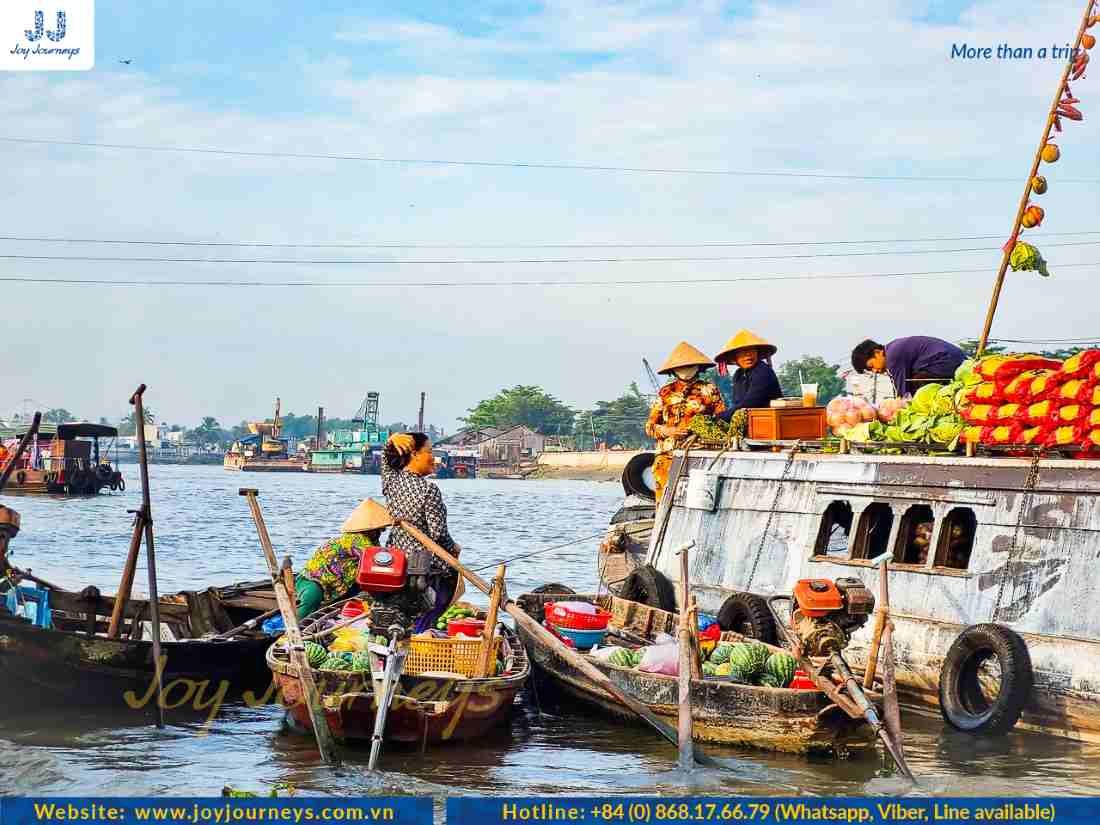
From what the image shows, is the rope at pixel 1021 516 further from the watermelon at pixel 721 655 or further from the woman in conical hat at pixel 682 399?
the woman in conical hat at pixel 682 399

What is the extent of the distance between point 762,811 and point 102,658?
7.92m

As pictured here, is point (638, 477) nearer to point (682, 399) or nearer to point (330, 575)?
point (682, 399)

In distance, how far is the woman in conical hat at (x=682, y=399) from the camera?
1628cm

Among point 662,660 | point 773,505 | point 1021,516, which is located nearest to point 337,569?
point 662,660

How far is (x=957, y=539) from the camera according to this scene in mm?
12516

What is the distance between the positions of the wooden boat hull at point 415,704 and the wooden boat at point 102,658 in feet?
6.64

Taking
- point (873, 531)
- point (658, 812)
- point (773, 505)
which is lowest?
point (658, 812)

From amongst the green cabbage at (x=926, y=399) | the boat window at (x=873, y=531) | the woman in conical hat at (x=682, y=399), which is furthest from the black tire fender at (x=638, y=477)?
the green cabbage at (x=926, y=399)

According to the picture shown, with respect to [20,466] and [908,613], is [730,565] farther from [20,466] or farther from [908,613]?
[20,466]

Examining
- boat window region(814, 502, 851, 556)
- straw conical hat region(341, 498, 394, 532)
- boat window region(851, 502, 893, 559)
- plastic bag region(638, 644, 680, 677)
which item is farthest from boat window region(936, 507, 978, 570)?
straw conical hat region(341, 498, 394, 532)

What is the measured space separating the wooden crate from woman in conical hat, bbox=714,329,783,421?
35.5 inches

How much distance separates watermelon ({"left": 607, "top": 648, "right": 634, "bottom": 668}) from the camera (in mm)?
11969

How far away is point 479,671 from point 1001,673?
13.6 ft

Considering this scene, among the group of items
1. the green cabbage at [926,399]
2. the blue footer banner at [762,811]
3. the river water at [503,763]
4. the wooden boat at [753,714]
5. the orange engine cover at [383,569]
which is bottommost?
the river water at [503,763]
